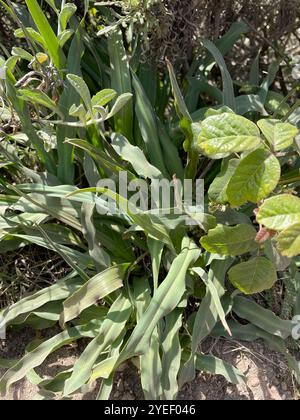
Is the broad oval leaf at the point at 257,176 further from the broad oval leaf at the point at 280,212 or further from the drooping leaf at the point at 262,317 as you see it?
the drooping leaf at the point at 262,317

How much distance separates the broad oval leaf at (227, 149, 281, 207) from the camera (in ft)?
2.89

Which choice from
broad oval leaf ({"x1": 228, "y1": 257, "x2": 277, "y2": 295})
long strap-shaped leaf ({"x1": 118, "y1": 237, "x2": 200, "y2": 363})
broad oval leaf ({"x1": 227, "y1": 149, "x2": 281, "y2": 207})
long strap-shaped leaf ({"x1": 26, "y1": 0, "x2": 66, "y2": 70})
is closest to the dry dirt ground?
long strap-shaped leaf ({"x1": 118, "y1": 237, "x2": 200, "y2": 363})

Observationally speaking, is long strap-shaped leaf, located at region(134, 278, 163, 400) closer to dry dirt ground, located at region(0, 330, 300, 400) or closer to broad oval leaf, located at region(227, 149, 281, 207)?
dry dirt ground, located at region(0, 330, 300, 400)

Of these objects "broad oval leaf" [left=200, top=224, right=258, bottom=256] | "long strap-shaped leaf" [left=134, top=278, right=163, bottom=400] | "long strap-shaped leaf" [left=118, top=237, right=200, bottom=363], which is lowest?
"long strap-shaped leaf" [left=134, top=278, right=163, bottom=400]

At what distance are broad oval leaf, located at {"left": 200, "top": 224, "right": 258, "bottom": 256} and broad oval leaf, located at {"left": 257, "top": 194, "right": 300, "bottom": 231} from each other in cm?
17

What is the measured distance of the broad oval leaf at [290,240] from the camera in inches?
31.4

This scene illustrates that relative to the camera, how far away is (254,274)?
1052mm

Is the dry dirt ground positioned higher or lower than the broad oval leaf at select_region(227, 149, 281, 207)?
lower

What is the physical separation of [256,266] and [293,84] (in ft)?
2.73

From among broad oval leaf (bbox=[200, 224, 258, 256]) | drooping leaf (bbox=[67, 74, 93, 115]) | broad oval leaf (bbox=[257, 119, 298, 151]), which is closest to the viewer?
broad oval leaf (bbox=[257, 119, 298, 151])

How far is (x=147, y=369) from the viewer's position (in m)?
1.21

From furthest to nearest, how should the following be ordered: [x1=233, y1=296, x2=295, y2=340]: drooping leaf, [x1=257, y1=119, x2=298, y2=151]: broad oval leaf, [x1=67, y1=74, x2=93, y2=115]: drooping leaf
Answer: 1. [x1=233, y1=296, x2=295, y2=340]: drooping leaf
2. [x1=67, y1=74, x2=93, y2=115]: drooping leaf
3. [x1=257, y1=119, x2=298, y2=151]: broad oval leaf

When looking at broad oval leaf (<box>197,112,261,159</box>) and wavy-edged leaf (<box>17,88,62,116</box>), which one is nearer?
broad oval leaf (<box>197,112,261,159</box>)
